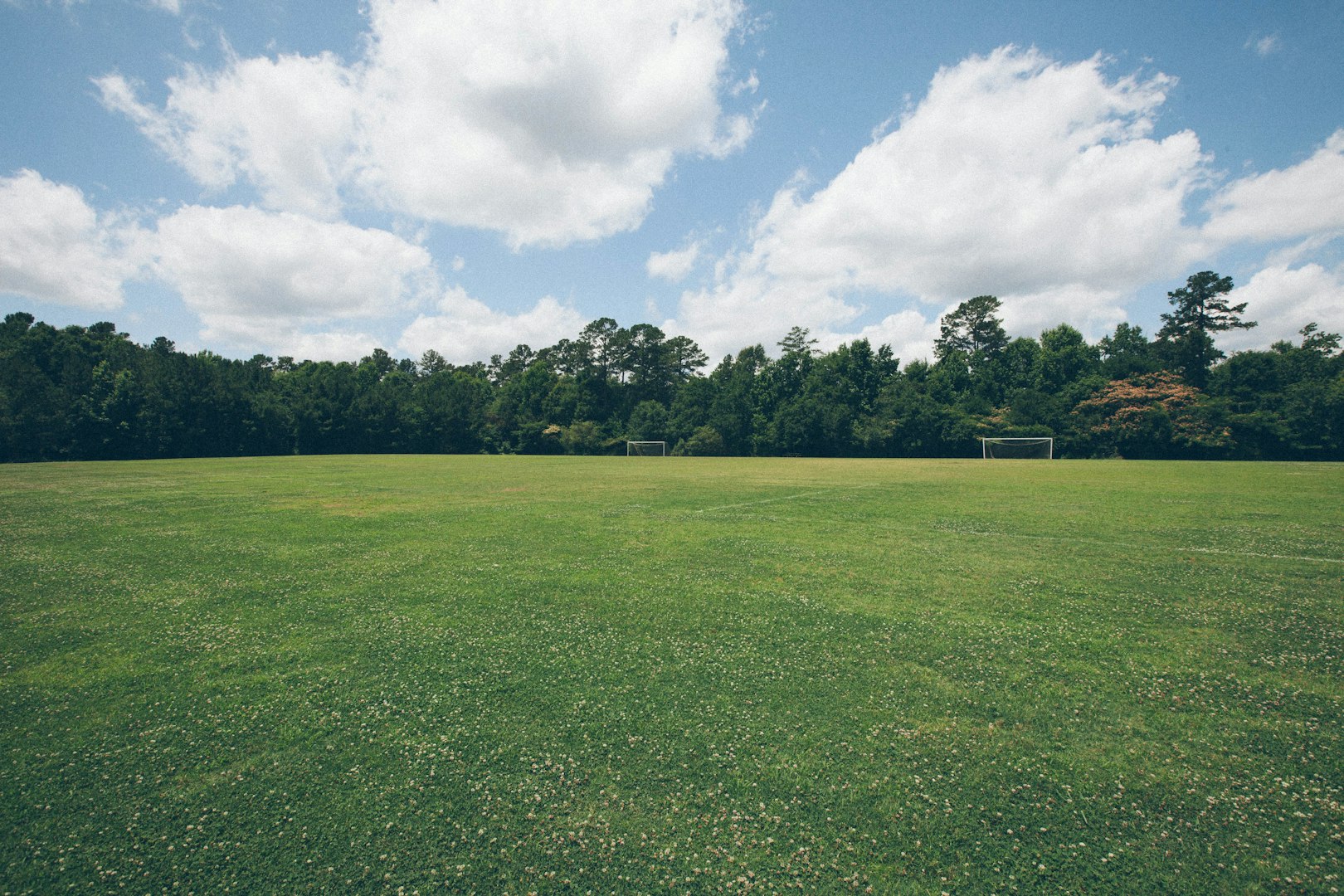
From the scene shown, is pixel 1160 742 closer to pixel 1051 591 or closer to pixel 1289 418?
pixel 1051 591

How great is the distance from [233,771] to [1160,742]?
24.9 ft

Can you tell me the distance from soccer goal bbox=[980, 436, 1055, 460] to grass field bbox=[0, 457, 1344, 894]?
62.2m

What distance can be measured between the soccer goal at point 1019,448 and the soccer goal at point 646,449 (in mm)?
43640

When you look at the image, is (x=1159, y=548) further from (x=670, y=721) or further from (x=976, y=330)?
(x=976, y=330)

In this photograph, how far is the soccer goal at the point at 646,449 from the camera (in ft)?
290

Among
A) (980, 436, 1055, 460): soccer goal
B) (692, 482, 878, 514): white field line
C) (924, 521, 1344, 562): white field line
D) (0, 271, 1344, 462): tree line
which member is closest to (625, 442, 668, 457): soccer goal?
(0, 271, 1344, 462): tree line

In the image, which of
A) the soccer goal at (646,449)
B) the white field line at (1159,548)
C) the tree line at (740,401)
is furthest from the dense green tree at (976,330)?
the white field line at (1159,548)

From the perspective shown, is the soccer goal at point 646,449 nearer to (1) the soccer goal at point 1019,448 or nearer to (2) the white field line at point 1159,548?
(1) the soccer goal at point 1019,448

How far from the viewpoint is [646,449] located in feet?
297

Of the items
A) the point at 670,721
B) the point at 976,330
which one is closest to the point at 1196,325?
the point at 976,330

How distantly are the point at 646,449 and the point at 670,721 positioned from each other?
3366 inches

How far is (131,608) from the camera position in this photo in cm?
830

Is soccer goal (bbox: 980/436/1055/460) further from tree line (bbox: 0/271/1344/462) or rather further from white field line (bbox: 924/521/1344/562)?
white field line (bbox: 924/521/1344/562)

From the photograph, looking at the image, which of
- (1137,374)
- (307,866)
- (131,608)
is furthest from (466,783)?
(1137,374)
